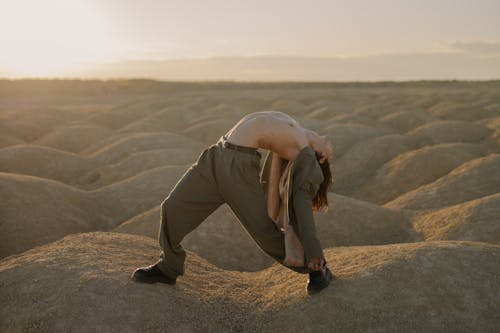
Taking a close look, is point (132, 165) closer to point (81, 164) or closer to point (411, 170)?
point (81, 164)

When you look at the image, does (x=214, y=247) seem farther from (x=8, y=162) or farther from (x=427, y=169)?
(x=8, y=162)

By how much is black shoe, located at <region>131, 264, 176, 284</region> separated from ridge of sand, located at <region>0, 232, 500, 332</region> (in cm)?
8

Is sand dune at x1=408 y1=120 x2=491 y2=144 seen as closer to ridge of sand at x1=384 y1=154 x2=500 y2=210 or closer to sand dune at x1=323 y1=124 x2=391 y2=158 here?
sand dune at x1=323 y1=124 x2=391 y2=158

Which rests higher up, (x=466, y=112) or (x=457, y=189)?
(x=457, y=189)

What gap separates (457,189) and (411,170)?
Answer: 2.99m

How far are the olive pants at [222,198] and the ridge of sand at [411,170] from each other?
9971 mm

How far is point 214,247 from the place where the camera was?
29.1 ft

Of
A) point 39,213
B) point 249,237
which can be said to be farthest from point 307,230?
point 39,213

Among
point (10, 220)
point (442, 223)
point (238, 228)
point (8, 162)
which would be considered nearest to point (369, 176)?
point (442, 223)

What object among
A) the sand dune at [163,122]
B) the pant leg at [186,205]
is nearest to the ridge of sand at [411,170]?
the pant leg at [186,205]

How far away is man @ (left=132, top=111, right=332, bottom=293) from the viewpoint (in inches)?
192

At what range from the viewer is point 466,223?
356 inches

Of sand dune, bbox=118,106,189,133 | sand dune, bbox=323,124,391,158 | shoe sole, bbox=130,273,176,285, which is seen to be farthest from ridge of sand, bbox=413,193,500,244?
sand dune, bbox=118,106,189,133

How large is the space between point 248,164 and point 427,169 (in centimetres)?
1205
